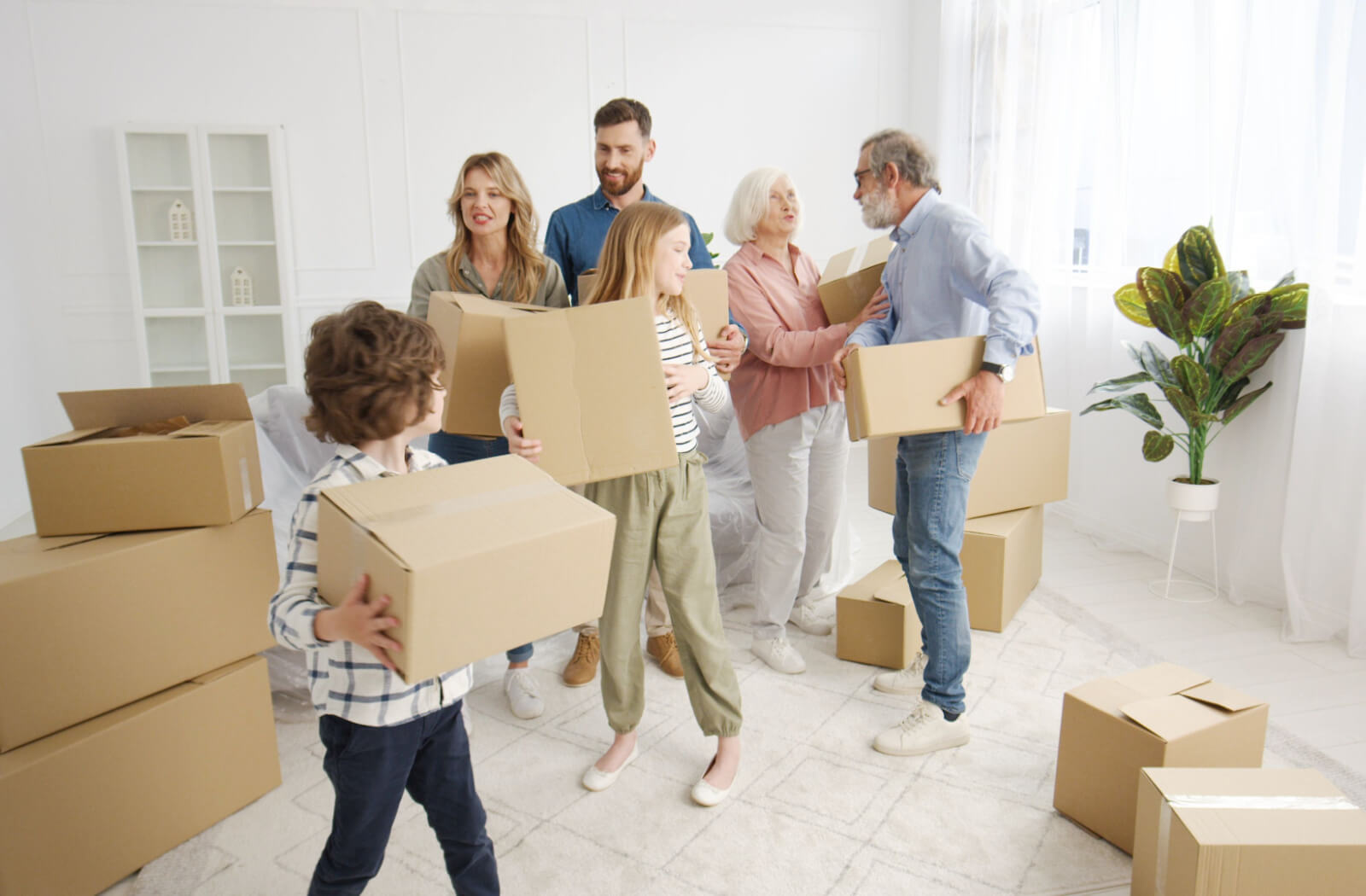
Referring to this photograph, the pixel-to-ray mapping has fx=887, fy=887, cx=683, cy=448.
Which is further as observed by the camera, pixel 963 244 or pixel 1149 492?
pixel 1149 492

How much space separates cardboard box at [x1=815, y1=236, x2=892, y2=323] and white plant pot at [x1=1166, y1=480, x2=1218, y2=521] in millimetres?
1275

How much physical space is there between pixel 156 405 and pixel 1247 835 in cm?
192

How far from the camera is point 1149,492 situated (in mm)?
3213

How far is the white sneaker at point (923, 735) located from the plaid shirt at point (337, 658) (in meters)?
1.13

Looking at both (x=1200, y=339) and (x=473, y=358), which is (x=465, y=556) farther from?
(x=1200, y=339)

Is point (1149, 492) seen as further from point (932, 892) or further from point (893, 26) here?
point (893, 26)

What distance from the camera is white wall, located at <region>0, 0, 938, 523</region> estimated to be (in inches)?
181

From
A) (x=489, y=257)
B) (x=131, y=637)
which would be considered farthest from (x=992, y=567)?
(x=131, y=637)

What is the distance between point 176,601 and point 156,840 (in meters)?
0.43

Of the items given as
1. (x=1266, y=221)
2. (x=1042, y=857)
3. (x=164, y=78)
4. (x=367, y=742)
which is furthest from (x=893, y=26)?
(x=367, y=742)

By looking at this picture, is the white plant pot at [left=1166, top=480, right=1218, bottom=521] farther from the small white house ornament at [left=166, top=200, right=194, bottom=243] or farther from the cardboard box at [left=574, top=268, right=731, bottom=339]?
the small white house ornament at [left=166, top=200, right=194, bottom=243]

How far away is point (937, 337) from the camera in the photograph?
1890mm

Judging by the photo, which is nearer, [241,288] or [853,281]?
[853,281]

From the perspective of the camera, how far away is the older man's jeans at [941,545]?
71.8 inches
